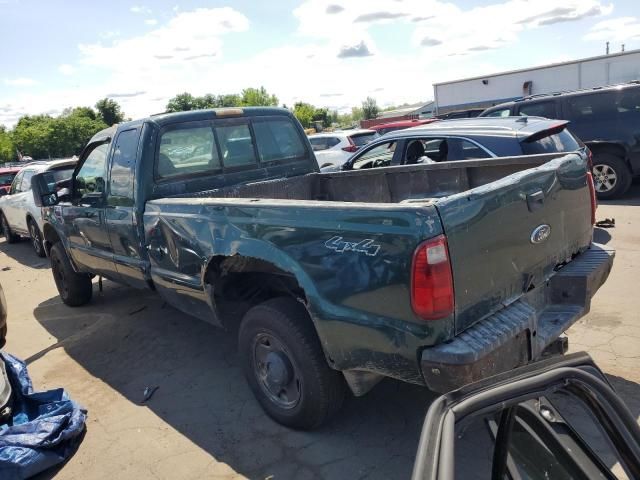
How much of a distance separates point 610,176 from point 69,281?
8376 mm

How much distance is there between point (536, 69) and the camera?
2945 centimetres

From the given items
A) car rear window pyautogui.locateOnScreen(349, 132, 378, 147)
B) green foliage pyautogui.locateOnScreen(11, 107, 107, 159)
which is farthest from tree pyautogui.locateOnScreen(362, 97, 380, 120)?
car rear window pyautogui.locateOnScreen(349, 132, 378, 147)

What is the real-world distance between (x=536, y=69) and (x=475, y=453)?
101 feet

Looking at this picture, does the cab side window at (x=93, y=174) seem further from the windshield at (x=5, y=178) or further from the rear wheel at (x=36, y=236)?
the windshield at (x=5, y=178)

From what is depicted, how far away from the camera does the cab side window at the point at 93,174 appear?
4676mm

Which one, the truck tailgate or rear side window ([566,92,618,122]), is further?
rear side window ([566,92,618,122])

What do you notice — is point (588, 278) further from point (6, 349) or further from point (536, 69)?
point (536, 69)

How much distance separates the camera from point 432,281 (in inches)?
90.9

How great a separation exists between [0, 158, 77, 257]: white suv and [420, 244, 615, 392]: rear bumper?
7.71 metres

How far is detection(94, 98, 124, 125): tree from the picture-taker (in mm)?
70000

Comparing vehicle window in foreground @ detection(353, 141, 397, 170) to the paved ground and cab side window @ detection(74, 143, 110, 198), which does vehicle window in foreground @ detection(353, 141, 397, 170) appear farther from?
cab side window @ detection(74, 143, 110, 198)

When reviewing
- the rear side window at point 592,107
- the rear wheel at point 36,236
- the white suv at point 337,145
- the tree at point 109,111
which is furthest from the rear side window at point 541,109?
the tree at point 109,111

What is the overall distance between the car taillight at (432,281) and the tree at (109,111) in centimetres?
7377

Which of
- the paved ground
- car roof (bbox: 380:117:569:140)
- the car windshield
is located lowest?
the paved ground
